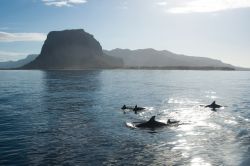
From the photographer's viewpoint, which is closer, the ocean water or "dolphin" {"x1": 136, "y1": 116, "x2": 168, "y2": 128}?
the ocean water

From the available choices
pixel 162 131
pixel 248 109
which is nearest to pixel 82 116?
pixel 162 131

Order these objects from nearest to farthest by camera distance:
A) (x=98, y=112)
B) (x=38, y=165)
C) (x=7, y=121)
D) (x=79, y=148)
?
(x=38, y=165) → (x=79, y=148) → (x=7, y=121) → (x=98, y=112)

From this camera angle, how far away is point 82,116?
52219mm

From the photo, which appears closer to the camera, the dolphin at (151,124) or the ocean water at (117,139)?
the ocean water at (117,139)

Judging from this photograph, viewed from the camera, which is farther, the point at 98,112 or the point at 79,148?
the point at 98,112

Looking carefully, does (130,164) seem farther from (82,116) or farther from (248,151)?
(82,116)

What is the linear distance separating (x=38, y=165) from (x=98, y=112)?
98.7 feet

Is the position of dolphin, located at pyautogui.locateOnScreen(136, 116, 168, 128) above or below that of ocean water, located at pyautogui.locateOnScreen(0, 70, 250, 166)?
above

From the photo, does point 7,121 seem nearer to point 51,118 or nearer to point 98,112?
point 51,118

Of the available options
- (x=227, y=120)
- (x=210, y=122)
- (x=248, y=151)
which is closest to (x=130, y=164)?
(x=248, y=151)

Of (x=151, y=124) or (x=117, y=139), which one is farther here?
(x=151, y=124)

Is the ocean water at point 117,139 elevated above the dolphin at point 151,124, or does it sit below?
below

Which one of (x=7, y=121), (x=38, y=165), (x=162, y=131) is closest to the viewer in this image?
(x=38, y=165)

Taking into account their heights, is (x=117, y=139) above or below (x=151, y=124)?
below
